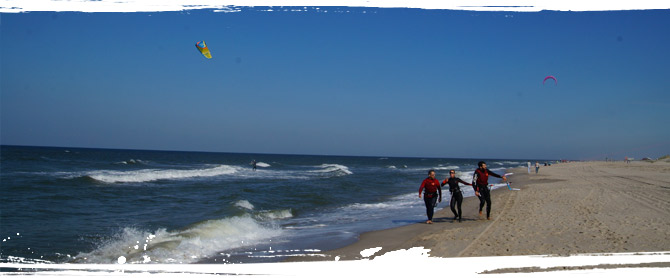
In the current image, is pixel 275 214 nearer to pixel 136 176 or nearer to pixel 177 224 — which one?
pixel 177 224

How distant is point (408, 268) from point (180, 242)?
501 cm

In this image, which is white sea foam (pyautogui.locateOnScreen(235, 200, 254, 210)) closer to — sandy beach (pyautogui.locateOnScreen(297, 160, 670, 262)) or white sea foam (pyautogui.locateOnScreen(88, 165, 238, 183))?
sandy beach (pyautogui.locateOnScreen(297, 160, 670, 262))

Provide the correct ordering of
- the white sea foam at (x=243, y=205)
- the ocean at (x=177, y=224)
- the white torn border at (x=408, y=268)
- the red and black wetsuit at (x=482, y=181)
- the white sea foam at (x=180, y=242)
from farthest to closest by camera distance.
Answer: the white sea foam at (x=243, y=205), the red and black wetsuit at (x=482, y=181), the ocean at (x=177, y=224), the white sea foam at (x=180, y=242), the white torn border at (x=408, y=268)

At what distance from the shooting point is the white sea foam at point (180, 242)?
24.6ft

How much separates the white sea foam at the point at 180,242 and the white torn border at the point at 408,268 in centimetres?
140

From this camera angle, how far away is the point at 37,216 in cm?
1180

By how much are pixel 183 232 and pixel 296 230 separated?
251cm

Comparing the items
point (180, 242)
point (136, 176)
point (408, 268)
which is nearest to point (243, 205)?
point (180, 242)

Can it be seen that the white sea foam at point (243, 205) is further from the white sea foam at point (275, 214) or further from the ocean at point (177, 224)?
the white sea foam at point (275, 214)

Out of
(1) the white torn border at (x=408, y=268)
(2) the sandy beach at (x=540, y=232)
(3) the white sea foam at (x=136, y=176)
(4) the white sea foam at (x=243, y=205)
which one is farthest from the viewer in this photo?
(3) the white sea foam at (x=136, y=176)

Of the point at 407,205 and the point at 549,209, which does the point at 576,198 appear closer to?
the point at 549,209

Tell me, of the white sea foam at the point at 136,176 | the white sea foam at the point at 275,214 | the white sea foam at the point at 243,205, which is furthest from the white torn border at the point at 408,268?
the white sea foam at the point at 136,176

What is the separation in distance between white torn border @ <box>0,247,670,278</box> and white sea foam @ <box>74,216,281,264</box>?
1401mm

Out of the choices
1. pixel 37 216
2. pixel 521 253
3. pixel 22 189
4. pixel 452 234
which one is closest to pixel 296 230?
pixel 452 234
